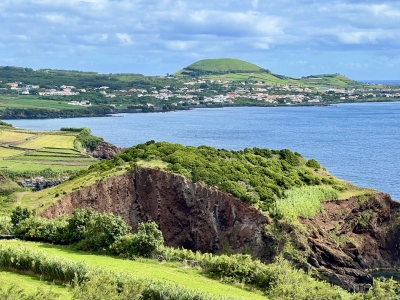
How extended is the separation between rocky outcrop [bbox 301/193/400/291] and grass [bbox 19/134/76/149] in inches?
2544

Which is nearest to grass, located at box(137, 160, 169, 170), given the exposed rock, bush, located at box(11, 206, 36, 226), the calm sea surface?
bush, located at box(11, 206, 36, 226)

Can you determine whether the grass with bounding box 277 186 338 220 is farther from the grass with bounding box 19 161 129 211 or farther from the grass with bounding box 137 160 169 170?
the grass with bounding box 19 161 129 211

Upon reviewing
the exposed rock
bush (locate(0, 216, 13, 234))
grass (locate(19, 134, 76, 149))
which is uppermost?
bush (locate(0, 216, 13, 234))

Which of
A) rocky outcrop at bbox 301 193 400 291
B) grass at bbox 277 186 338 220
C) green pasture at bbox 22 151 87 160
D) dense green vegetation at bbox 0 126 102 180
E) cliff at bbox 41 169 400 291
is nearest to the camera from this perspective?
rocky outcrop at bbox 301 193 400 291

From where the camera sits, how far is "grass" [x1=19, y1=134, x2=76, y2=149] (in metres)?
107

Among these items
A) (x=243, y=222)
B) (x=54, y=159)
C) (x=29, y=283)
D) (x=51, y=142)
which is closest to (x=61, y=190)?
(x=243, y=222)

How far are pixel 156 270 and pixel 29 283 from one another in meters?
7.27

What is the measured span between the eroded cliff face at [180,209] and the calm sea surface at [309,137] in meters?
33.6

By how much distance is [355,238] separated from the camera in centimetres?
5422

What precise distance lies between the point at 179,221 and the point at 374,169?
54.7 metres

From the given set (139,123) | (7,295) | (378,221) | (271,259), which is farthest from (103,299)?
(139,123)

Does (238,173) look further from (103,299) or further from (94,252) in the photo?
(103,299)

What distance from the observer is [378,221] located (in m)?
56.2

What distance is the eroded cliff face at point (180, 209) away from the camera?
1959 inches
